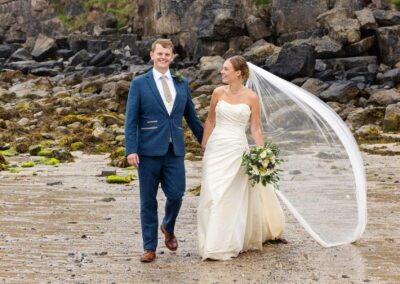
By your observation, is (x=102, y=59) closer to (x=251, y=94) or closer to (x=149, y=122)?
(x=251, y=94)

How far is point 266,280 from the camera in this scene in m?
6.83

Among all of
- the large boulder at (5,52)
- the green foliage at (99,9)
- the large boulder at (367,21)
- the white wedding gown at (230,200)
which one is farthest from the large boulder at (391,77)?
the green foliage at (99,9)

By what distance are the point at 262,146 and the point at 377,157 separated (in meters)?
9.31

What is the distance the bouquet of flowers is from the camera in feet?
25.5

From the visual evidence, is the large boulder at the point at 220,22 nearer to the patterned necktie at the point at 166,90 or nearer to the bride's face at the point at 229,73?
the bride's face at the point at 229,73

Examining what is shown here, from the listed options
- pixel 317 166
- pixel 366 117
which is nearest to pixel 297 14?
pixel 366 117

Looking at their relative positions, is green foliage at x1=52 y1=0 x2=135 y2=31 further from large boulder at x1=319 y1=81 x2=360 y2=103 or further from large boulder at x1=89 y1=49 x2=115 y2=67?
large boulder at x1=319 y1=81 x2=360 y2=103

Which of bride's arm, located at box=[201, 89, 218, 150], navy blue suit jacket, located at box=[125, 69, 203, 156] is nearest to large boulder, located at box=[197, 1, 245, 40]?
bride's arm, located at box=[201, 89, 218, 150]

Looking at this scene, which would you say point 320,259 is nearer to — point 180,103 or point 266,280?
point 266,280

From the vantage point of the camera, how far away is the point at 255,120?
820 cm

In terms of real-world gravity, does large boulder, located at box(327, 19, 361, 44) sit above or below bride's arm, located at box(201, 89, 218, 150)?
above

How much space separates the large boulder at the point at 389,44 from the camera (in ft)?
126

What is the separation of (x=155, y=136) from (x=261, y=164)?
100 centimetres

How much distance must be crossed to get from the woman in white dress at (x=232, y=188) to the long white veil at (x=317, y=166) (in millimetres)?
280
